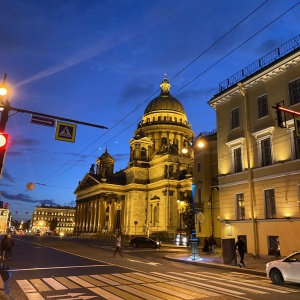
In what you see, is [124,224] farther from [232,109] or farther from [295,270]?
[295,270]

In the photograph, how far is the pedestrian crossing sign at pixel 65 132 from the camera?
1409cm

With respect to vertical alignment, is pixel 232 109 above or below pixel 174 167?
below

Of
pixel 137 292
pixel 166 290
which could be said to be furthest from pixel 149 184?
pixel 137 292

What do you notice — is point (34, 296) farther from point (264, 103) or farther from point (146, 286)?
point (264, 103)

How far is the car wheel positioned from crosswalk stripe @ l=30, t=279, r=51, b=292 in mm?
8627

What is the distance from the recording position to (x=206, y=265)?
20.5 meters

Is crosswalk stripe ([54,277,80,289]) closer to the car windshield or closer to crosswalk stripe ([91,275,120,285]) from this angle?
crosswalk stripe ([91,275,120,285])

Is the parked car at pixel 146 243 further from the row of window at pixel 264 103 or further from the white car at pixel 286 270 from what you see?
the white car at pixel 286 270

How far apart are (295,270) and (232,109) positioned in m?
17.6

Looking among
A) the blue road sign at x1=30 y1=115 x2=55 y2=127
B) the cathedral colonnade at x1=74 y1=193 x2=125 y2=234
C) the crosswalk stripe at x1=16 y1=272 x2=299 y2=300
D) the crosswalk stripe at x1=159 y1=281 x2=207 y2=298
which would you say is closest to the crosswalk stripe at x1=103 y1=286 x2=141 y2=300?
the crosswalk stripe at x1=16 y1=272 x2=299 y2=300

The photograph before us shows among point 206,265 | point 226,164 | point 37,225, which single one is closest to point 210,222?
point 226,164

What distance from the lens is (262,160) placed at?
24.2 m

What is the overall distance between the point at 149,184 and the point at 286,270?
66397 millimetres

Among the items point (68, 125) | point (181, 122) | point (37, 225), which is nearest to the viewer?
point (68, 125)
